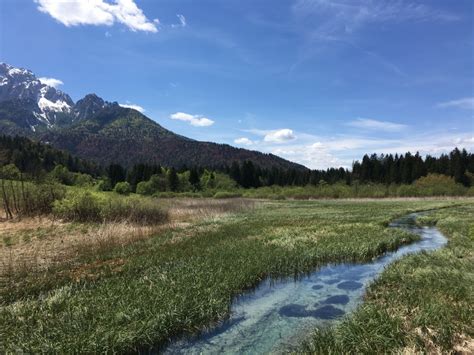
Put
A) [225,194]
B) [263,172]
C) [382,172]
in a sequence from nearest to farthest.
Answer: [225,194] < [382,172] < [263,172]

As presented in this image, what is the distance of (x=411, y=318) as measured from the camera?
9172 mm

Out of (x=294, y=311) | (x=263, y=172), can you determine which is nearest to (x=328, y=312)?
(x=294, y=311)

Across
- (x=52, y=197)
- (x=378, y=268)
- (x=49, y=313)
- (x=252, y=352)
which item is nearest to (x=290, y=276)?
(x=378, y=268)

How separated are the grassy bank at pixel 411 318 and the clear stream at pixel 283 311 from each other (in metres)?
0.94

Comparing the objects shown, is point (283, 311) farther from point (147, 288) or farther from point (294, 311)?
point (147, 288)

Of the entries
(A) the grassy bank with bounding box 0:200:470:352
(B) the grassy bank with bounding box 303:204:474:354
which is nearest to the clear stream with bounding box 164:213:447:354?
(A) the grassy bank with bounding box 0:200:470:352

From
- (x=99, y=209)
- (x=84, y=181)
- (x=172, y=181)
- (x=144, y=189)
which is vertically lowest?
(x=144, y=189)

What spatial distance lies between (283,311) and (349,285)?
391cm

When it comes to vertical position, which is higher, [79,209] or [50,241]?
[79,209]

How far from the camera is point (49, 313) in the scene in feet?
30.9

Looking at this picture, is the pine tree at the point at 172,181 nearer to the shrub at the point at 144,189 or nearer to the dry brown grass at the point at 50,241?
the shrub at the point at 144,189

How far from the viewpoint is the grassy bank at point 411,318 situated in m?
8.06

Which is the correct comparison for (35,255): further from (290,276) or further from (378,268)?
(378,268)

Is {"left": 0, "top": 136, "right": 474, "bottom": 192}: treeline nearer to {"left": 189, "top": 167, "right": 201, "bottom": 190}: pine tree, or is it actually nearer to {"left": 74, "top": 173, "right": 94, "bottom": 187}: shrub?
{"left": 189, "top": 167, "right": 201, "bottom": 190}: pine tree
